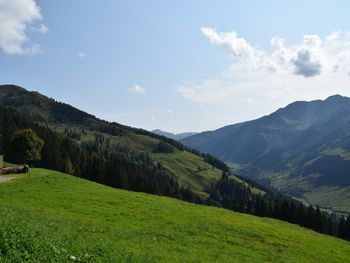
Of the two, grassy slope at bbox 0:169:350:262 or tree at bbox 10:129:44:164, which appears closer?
grassy slope at bbox 0:169:350:262

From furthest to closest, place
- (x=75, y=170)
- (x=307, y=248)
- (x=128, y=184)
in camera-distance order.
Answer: (x=75, y=170)
(x=128, y=184)
(x=307, y=248)

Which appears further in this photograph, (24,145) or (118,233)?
(24,145)

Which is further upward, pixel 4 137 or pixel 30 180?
pixel 4 137

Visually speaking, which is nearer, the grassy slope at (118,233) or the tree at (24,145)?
the grassy slope at (118,233)

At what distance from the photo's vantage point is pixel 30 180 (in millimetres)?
62031

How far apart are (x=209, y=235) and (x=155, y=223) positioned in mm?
5750

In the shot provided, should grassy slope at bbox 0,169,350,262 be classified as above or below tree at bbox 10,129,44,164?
below

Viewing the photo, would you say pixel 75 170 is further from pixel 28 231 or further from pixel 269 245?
pixel 28 231

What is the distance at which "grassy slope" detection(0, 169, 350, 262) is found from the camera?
67.9 ft

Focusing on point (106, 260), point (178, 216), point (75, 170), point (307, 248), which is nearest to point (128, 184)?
point (75, 170)

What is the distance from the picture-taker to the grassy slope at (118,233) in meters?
20.7

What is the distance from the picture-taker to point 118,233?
111ft

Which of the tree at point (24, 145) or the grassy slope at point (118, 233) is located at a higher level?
the tree at point (24, 145)

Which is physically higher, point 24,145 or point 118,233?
point 24,145
